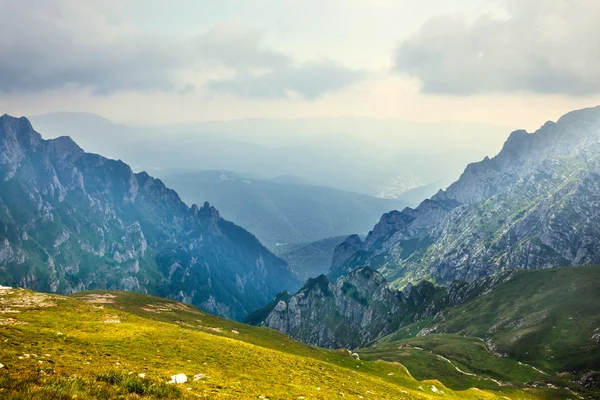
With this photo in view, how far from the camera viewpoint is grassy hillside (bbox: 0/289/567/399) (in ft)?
64.7

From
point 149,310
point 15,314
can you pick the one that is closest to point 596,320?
point 149,310

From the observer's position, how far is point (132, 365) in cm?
3388

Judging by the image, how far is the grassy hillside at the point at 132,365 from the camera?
64.7ft

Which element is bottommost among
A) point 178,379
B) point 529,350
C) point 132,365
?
point 529,350

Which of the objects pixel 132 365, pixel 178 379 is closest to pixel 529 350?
pixel 178 379

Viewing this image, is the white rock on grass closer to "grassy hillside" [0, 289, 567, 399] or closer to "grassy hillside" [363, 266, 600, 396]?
"grassy hillside" [0, 289, 567, 399]

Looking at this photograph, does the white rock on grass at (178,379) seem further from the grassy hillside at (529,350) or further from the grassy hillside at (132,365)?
the grassy hillside at (529,350)

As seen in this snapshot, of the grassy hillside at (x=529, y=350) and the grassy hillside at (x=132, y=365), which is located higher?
the grassy hillside at (x=132, y=365)

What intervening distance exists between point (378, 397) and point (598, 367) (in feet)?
401

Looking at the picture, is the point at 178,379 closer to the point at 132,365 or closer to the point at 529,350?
the point at 132,365

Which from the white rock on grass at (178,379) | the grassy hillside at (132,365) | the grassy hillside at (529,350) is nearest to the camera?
the grassy hillside at (132,365)

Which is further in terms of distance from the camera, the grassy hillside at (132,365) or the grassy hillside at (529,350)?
the grassy hillside at (529,350)

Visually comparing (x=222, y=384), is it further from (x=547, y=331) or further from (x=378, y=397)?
(x=547, y=331)

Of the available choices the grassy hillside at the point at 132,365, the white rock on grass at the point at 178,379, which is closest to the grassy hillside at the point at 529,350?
the grassy hillside at the point at 132,365
